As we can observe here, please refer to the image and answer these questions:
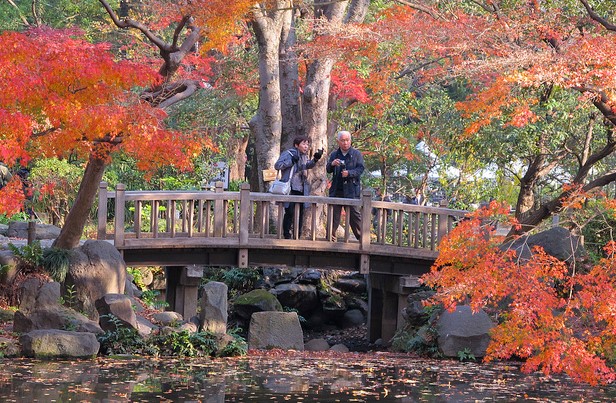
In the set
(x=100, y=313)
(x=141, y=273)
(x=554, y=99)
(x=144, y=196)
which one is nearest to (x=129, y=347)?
(x=100, y=313)

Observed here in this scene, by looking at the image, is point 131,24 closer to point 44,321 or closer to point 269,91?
point 44,321

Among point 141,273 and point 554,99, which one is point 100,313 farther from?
point 554,99

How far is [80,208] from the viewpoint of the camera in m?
15.3

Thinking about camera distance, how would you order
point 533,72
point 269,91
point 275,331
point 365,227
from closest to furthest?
point 533,72 → point 275,331 → point 365,227 → point 269,91

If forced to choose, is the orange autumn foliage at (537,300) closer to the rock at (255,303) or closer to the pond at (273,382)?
the pond at (273,382)

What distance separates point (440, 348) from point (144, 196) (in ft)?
18.2

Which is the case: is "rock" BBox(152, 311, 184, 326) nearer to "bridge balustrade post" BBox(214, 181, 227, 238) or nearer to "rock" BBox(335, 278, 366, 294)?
"bridge balustrade post" BBox(214, 181, 227, 238)

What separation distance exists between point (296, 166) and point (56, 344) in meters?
6.09

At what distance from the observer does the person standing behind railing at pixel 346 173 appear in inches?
652

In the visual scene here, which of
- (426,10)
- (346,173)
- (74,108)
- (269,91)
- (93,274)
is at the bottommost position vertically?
(93,274)

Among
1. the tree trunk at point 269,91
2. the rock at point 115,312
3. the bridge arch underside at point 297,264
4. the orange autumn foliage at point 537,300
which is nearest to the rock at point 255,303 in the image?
the bridge arch underside at point 297,264

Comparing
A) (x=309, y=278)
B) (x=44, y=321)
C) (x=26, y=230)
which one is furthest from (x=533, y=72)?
(x=26, y=230)

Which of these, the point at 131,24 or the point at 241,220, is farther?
the point at 241,220

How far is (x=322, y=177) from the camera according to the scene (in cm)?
2075
